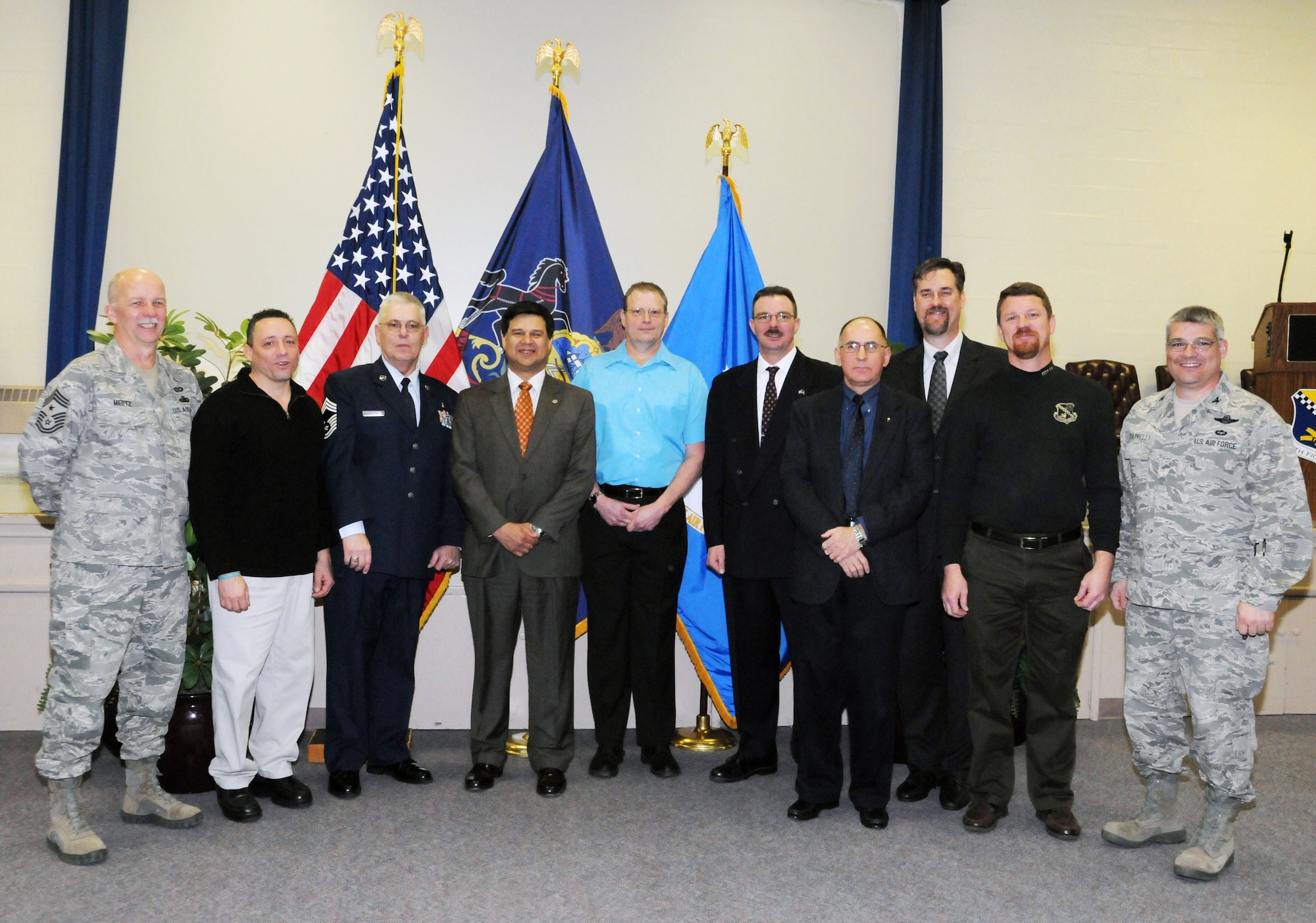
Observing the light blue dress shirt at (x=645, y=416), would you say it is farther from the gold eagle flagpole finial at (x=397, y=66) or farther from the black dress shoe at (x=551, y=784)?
the gold eagle flagpole finial at (x=397, y=66)

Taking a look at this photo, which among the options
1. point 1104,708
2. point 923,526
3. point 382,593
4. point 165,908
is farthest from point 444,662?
point 1104,708

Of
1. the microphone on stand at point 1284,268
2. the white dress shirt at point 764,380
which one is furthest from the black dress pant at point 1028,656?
the microphone on stand at point 1284,268

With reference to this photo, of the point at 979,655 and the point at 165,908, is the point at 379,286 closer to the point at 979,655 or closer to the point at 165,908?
the point at 165,908

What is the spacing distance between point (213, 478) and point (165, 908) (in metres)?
1.19

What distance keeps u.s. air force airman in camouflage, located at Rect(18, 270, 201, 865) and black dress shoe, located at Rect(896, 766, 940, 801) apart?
2303 millimetres

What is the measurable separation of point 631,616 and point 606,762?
53cm

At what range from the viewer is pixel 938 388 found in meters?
3.26

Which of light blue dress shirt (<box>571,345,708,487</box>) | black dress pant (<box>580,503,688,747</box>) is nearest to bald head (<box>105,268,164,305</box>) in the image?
light blue dress shirt (<box>571,345,708,487</box>)

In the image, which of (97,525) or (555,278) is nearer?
(97,525)

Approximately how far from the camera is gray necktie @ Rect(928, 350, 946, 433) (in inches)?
127

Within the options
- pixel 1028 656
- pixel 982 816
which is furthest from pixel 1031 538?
pixel 982 816

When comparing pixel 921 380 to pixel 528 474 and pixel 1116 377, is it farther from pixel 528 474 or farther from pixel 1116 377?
pixel 1116 377

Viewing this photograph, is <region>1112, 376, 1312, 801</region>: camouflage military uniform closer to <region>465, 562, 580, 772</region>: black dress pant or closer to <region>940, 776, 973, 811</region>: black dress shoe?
<region>940, 776, 973, 811</region>: black dress shoe

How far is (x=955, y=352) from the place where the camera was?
130 inches
